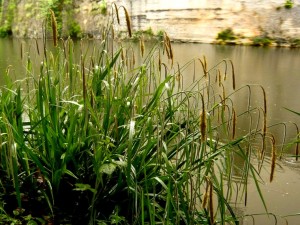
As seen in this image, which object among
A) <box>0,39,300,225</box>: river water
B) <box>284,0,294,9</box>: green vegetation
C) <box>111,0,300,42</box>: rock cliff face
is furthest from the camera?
<box>111,0,300,42</box>: rock cliff face

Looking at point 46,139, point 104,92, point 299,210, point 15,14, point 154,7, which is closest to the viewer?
point 46,139

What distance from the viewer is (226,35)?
14.0 meters

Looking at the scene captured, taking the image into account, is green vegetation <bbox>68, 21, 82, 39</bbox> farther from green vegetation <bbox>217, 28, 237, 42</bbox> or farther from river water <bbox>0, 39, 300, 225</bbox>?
river water <bbox>0, 39, 300, 225</bbox>

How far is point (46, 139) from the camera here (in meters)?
1.52

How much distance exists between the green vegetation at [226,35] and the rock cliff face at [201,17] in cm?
13

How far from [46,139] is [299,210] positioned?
1.41 metres

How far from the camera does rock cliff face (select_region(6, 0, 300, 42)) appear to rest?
1292cm

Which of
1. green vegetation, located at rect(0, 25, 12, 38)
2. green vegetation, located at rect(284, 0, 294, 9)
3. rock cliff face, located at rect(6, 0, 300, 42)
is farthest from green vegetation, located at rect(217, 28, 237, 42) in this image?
green vegetation, located at rect(0, 25, 12, 38)

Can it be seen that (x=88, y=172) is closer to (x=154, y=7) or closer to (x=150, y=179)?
(x=150, y=179)

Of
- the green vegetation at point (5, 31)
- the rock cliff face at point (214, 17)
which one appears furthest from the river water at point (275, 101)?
the green vegetation at point (5, 31)

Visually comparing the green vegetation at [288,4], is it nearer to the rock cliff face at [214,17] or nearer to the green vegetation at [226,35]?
the rock cliff face at [214,17]

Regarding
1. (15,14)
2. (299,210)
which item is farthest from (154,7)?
(299,210)

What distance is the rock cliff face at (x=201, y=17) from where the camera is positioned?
1292 cm

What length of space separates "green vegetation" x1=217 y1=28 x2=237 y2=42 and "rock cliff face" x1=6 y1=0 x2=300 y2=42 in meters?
0.13
